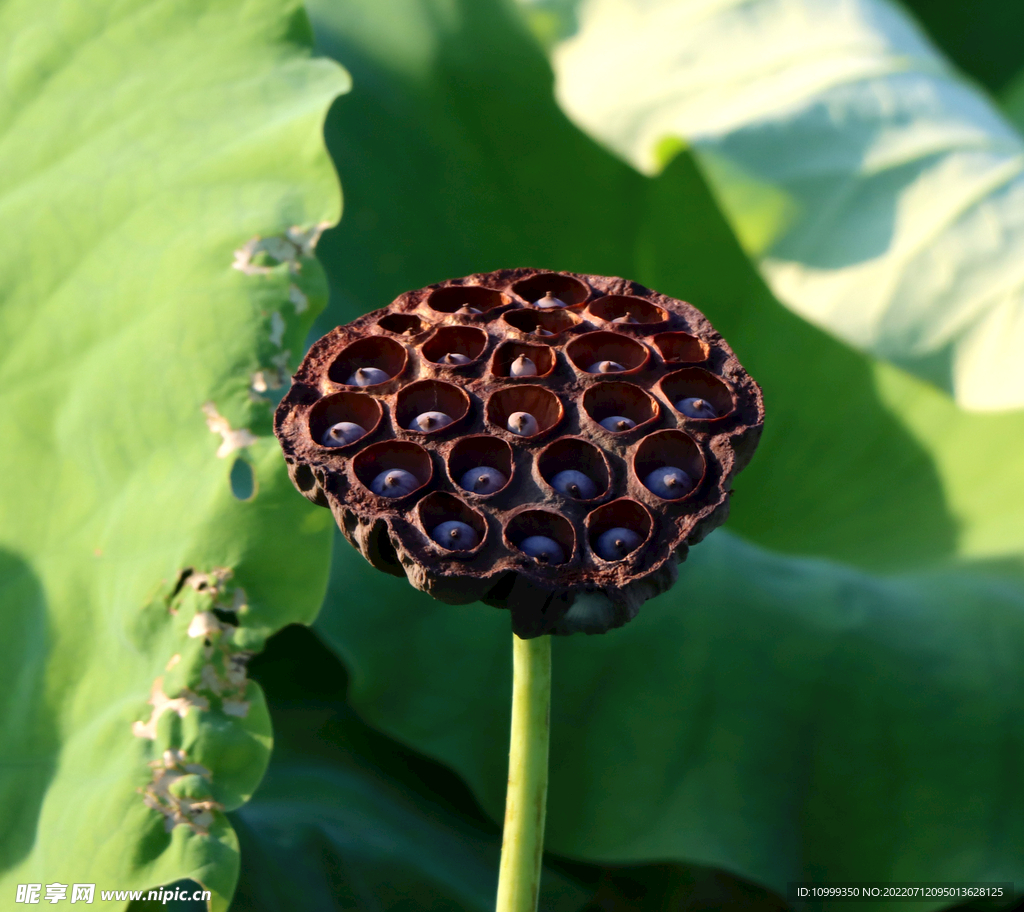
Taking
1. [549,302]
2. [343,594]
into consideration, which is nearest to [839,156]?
[549,302]

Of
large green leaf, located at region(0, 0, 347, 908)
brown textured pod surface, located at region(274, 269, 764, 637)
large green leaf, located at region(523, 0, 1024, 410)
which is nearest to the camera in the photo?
brown textured pod surface, located at region(274, 269, 764, 637)

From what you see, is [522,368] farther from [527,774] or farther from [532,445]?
[527,774]

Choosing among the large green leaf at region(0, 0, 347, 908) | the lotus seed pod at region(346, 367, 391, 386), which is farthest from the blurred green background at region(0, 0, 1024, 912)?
the lotus seed pod at region(346, 367, 391, 386)

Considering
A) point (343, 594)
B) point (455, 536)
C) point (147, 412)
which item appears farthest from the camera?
point (343, 594)

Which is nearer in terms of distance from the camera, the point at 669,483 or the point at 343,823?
the point at 669,483

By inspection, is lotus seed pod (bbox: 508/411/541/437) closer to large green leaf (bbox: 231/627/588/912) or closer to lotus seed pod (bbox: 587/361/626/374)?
lotus seed pod (bbox: 587/361/626/374)

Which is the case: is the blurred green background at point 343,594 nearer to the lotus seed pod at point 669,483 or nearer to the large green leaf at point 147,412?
the large green leaf at point 147,412
